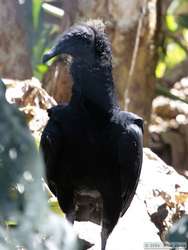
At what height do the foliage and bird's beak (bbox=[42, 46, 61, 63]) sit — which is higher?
bird's beak (bbox=[42, 46, 61, 63])

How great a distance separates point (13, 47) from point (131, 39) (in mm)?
1087

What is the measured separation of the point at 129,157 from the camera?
4.24 metres

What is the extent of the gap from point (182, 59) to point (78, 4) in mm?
3748

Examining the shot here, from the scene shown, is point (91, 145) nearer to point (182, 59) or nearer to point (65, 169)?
point (65, 169)

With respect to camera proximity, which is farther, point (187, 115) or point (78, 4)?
point (187, 115)

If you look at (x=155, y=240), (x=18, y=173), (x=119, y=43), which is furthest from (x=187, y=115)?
(x=18, y=173)

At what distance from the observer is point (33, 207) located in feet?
3.80

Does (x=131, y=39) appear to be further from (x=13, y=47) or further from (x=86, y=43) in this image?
(x=86, y=43)

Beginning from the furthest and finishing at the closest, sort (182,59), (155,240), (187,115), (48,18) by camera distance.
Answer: (182,59) → (187,115) → (48,18) → (155,240)

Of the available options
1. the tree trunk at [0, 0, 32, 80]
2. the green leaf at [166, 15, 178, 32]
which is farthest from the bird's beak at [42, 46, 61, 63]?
the green leaf at [166, 15, 178, 32]

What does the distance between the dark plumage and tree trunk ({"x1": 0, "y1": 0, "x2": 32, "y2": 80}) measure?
8.87ft

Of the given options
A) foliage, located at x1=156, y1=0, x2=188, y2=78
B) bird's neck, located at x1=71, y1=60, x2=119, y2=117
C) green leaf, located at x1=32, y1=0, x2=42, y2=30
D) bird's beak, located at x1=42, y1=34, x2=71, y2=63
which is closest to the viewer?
bird's beak, located at x1=42, y1=34, x2=71, y2=63

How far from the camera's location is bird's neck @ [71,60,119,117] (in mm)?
4180

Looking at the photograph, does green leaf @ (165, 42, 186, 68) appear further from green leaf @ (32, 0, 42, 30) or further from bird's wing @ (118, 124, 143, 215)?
bird's wing @ (118, 124, 143, 215)
